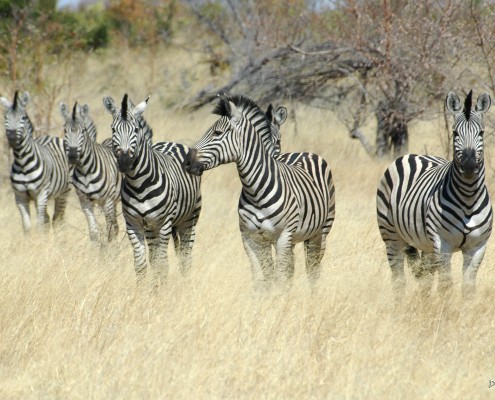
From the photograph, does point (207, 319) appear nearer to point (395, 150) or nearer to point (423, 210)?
point (423, 210)

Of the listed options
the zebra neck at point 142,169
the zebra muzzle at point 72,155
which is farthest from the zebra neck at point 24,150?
the zebra neck at point 142,169

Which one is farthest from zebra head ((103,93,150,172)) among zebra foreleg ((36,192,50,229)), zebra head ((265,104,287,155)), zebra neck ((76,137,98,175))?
zebra foreleg ((36,192,50,229))

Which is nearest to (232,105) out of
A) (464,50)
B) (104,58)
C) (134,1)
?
(464,50)

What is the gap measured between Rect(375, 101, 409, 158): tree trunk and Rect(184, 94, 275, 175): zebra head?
7.32m

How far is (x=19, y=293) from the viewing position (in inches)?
242

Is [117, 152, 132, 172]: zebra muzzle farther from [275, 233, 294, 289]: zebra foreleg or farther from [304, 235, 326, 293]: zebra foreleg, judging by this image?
[304, 235, 326, 293]: zebra foreleg

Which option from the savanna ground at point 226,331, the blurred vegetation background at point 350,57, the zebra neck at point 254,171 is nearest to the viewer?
the savanna ground at point 226,331

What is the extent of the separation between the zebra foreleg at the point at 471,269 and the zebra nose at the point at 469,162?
61 cm

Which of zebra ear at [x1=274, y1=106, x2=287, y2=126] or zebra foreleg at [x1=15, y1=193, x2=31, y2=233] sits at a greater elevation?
zebra ear at [x1=274, y1=106, x2=287, y2=126]

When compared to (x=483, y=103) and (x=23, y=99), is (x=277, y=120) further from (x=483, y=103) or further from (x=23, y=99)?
(x=23, y=99)

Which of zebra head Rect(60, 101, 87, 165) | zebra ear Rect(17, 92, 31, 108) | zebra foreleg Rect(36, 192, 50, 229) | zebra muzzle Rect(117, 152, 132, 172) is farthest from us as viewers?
zebra ear Rect(17, 92, 31, 108)

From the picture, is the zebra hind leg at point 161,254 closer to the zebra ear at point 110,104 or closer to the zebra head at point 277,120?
the zebra ear at point 110,104

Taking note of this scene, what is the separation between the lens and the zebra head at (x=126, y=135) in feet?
21.9

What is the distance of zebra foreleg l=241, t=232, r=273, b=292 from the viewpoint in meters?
6.34
